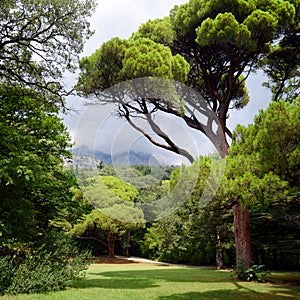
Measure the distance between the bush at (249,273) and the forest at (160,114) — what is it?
59mm

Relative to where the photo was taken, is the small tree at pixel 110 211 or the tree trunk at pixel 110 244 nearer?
the small tree at pixel 110 211

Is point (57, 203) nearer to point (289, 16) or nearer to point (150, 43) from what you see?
point (150, 43)

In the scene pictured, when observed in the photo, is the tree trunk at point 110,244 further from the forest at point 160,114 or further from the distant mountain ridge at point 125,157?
the distant mountain ridge at point 125,157

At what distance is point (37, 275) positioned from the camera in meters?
7.04

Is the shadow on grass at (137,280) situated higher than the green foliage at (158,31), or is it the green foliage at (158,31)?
the green foliage at (158,31)

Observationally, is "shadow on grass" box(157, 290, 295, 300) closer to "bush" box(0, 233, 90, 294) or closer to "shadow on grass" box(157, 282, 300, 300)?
"shadow on grass" box(157, 282, 300, 300)

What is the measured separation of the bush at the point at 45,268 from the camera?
6.81 meters

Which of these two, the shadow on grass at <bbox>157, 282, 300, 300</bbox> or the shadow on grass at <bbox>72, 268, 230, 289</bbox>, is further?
the shadow on grass at <bbox>72, 268, 230, 289</bbox>

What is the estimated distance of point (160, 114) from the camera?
10500 mm

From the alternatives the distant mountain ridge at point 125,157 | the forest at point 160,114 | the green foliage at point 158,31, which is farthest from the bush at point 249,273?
the green foliage at point 158,31

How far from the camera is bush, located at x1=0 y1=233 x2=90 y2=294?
6809mm

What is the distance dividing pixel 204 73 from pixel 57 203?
6213mm

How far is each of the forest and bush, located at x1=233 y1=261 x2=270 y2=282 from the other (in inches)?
2.3

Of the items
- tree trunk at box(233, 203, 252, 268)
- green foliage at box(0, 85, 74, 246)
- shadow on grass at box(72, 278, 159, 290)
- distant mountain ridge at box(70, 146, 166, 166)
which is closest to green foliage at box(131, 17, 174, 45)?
distant mountain ridge at box(70, 146, 166, 166)
